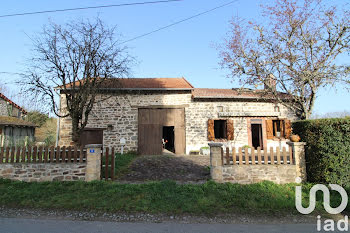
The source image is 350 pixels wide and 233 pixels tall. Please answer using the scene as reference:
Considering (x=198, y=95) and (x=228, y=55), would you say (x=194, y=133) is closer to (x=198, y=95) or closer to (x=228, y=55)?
(x=198, y=95)

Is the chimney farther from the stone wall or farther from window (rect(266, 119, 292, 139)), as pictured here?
window (rect(266, 119, 292, 139))

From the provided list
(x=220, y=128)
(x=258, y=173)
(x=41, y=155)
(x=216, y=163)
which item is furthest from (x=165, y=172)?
(x=220, y=128)

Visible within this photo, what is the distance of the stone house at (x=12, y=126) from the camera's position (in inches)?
562

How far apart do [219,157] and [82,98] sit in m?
5.66

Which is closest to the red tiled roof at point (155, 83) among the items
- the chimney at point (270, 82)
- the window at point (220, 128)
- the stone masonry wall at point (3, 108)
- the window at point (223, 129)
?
the window at point (223, 129)

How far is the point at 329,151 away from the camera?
477cm

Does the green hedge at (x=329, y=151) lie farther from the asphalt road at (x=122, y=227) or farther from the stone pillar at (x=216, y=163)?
the stone pillar at (x=216, y=163)

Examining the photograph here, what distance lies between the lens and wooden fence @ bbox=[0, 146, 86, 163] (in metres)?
5.49

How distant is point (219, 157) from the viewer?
17.5 feet

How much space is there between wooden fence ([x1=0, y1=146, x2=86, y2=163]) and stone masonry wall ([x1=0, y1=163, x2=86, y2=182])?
0.12m

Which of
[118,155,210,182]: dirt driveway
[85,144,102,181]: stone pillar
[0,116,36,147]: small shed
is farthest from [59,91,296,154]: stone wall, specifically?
[0,116,36,147]: small shed

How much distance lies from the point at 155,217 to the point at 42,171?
13.6ft

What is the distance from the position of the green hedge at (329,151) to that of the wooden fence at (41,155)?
692 centimetres

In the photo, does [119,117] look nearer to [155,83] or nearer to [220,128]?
[155,83]
